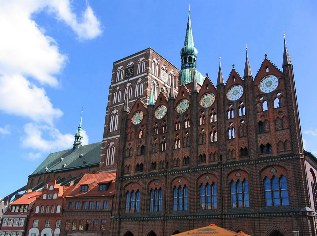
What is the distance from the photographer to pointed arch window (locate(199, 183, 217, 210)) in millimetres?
37156

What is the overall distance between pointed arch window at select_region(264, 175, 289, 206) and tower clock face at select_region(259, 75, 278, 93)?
941 centimetres

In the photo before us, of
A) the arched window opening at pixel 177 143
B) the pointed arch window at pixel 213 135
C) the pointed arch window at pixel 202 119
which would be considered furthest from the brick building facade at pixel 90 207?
the pointed arch window at pixel 213 135

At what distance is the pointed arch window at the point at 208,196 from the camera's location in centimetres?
3716

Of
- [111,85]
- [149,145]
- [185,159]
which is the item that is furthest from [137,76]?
[185,159]

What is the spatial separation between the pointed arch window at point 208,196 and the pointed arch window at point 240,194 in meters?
2.15

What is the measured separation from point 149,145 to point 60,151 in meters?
60.5

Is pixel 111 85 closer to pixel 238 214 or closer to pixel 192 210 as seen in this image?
pixel 192 210

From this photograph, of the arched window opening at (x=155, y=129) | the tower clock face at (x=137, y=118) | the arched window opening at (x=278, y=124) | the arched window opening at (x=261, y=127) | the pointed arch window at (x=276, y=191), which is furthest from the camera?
the tower clock face at (x=137, y=118)

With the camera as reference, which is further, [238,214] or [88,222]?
[88,222]

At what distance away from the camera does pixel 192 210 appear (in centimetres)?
3822

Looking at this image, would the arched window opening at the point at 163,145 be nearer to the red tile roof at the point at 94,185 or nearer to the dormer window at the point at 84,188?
the red tile roof at the point at 94,185

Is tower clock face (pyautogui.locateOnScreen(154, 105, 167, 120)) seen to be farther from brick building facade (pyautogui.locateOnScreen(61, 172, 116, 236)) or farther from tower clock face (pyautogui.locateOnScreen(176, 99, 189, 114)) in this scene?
brick building facade (pyautogui.locateOnScreen(61, 172, 116, 236))

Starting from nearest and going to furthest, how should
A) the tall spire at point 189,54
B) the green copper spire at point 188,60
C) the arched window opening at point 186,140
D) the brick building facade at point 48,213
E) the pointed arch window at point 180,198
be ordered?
the pointed arch window at point 180,198
the arched window opening at point 186,140
the brick building facade at point 48,213
the green copper spire at point 188,60
the tall spire at point 189,54

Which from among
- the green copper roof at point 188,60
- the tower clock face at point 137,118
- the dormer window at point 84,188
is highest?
the green copper roof at point 188,60
